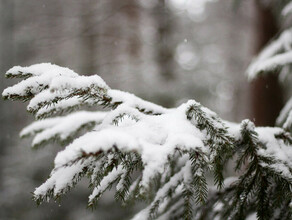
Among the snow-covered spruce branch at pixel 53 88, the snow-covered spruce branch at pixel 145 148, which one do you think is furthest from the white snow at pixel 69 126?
the snow-covered spruce branch at pixel 53 88

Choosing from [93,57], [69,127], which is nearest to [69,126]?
[69,127]

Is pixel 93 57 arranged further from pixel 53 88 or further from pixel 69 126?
pixel 53 88

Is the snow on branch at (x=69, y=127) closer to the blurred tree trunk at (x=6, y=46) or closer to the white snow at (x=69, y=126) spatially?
the white snow at (x=69, y=126)

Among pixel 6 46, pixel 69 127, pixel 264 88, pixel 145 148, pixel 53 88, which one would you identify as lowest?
pixel 6 46

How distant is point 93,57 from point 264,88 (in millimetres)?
4437

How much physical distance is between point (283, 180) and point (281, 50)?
168 cm

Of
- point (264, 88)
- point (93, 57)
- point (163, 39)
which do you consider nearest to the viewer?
point (264, 88)

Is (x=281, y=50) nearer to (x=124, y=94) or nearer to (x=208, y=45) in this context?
(x=124, y=94)

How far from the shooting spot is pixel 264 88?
4.75 m

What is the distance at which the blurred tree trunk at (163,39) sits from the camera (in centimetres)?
618

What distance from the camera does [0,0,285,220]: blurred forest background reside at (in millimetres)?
5223

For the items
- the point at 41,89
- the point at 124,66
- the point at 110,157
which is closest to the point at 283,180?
the point at 110,157

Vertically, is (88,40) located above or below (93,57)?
above

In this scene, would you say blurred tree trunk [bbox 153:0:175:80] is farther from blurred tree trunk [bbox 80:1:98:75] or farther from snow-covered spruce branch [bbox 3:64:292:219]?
snow-covered spruce branch [bbox 3:64:292:219]
